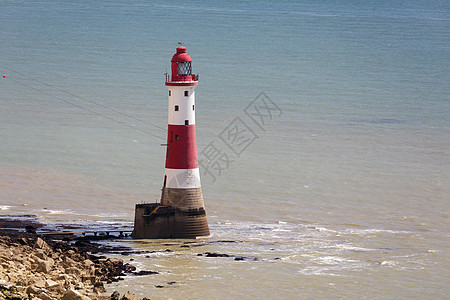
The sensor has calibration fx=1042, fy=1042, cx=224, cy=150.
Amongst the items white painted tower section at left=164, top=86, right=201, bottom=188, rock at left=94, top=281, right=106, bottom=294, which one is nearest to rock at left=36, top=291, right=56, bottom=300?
rock at left=94, top=281, right=106, bottom=294

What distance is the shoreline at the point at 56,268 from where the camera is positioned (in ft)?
79.4

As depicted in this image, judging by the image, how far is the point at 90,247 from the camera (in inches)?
1346

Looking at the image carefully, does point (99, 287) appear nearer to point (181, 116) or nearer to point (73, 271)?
point (73, 271)

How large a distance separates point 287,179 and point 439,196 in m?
7.36

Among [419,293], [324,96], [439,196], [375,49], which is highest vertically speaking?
[375,49]

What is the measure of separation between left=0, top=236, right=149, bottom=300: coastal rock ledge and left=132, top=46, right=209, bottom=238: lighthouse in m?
4.48

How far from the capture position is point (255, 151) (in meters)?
58.2

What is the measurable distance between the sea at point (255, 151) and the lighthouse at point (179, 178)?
78cm

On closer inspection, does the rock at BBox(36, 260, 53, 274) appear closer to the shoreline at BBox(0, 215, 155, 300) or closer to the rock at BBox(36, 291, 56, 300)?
the shoreline at BBox(0, 215, 155, 300)

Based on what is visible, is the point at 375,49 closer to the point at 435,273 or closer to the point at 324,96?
the point at 324,96

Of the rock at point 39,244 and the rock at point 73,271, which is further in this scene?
the rock at point 39,244

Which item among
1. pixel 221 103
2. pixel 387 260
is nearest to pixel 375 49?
pixel 221 103

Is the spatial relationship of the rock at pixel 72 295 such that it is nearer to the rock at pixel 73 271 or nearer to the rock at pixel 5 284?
the rock at pixel 5 284

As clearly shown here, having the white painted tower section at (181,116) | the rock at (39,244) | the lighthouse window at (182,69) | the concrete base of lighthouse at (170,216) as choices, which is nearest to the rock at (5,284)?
the rock at (39,244)
